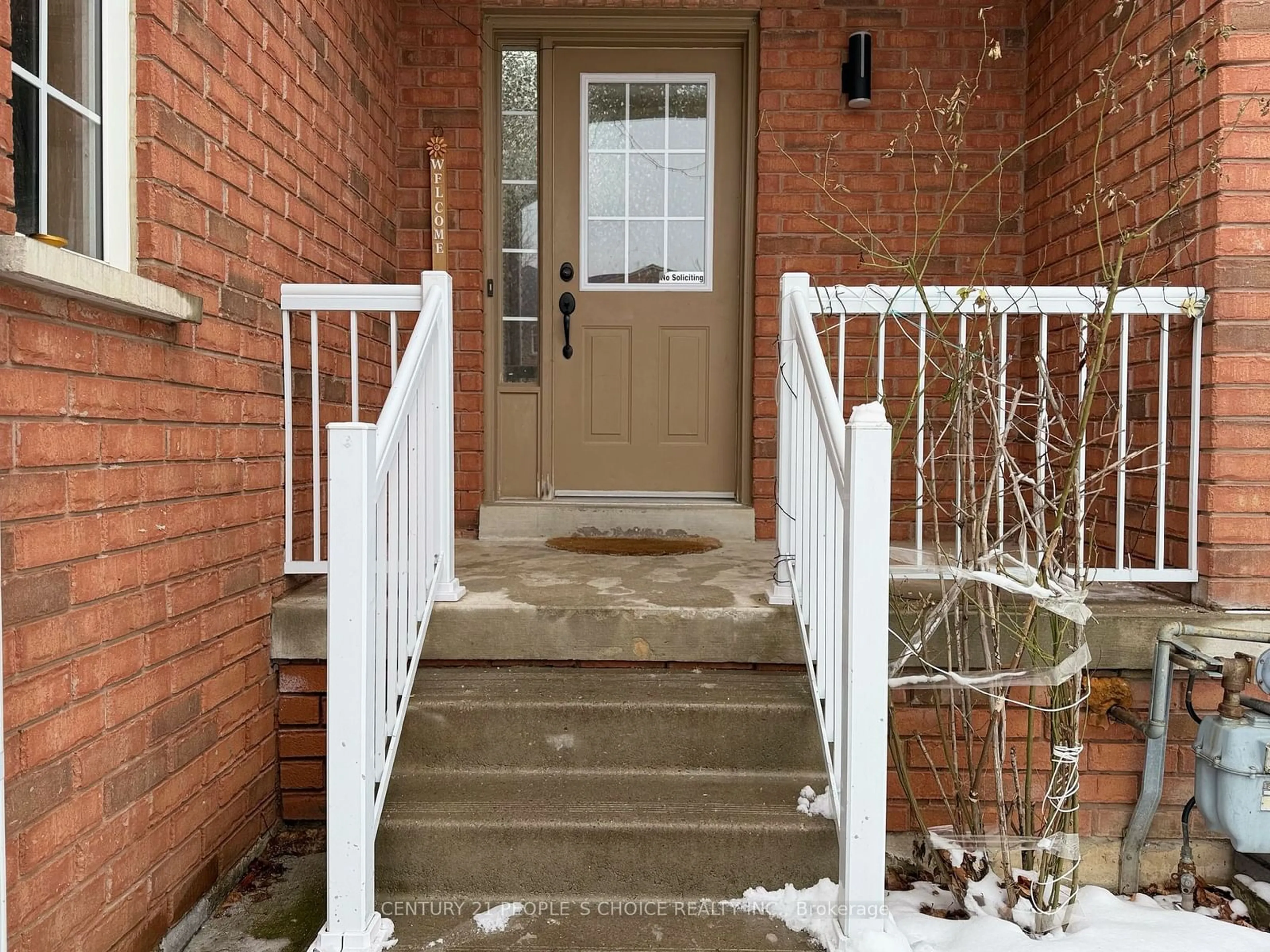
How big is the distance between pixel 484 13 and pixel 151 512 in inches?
121

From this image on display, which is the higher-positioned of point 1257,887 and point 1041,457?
point 1041,457

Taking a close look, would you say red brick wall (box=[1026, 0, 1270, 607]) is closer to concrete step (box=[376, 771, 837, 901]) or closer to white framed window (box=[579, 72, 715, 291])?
concrete step (box=[376, 771, 837, 901])

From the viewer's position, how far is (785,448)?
2729 mm

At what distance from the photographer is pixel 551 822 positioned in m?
2.20

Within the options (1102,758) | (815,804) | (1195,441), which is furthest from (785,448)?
(1102,758)

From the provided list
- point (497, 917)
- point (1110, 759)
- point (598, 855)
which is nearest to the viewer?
point (497, 917)

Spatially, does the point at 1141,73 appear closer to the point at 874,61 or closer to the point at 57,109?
the point at 874,61

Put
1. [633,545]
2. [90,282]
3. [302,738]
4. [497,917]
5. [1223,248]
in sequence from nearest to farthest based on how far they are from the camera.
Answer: [90,282] < [497,917] < [1223,248] < [302,738] < [633,545]

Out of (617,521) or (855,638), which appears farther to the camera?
(617,521)

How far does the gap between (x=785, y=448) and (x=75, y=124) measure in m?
1.94

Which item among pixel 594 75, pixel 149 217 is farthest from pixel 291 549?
pixel 594 75

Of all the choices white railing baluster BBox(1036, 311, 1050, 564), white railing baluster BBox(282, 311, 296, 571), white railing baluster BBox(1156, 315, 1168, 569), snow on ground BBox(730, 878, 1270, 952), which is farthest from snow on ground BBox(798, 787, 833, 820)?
white railing baluster BBox(282, 311, 296, 571)

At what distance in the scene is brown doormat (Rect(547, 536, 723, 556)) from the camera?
12.3 feet

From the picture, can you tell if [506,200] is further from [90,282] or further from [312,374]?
[90,282]
